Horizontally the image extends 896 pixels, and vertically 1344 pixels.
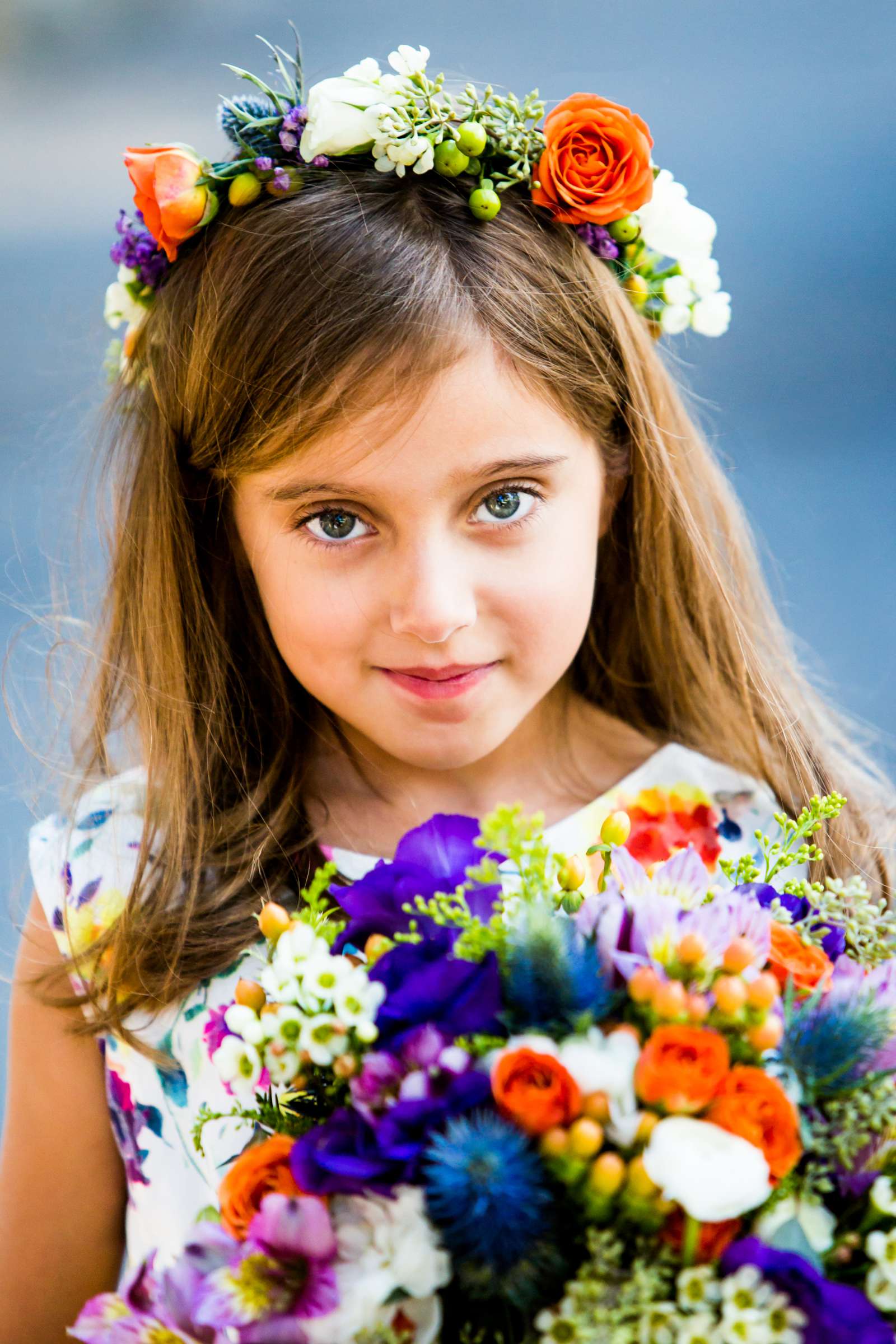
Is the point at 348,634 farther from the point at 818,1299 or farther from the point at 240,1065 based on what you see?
the point at 818,1299

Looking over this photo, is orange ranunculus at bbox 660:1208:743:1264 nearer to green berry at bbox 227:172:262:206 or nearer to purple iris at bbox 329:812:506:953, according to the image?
purple iris at bbox 329:812:506:953

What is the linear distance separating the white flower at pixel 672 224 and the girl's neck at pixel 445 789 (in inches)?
22.5

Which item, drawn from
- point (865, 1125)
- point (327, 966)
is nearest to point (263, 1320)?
point (327, 966)

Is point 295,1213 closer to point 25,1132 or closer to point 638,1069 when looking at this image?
point 638,1069

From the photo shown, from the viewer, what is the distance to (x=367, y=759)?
1542mm

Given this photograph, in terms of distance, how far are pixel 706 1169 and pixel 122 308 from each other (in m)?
1.17

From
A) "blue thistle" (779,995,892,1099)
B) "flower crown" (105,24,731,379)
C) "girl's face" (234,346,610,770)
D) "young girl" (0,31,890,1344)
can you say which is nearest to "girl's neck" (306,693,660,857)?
"young girl" (0,31,890,1344)

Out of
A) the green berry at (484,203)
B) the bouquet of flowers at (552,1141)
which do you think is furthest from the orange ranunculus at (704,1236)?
the green berry at (484,203)

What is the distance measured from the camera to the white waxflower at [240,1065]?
740 millimetres

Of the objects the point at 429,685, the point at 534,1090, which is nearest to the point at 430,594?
the point at 429,685

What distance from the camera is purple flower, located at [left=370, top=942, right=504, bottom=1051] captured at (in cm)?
70

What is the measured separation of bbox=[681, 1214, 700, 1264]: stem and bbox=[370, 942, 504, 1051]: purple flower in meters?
0.14

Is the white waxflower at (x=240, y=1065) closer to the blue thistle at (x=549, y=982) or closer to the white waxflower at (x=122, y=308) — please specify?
the blue thistle at (x=549, y=982)

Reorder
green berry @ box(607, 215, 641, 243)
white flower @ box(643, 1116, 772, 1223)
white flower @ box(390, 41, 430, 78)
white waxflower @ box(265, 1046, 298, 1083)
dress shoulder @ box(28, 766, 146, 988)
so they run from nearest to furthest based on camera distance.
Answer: white flower @ box(643, 1116, 772, 1223) → white waxflower @ box(265, 1046, 298, 1083) → white flower @ box(390, 41, 430, 78) → green berry @ box(607, 215, 641, 243) → dress shoulder @ box(28, 766, 146, 988)
